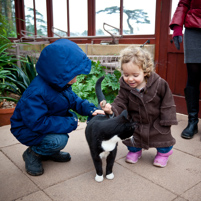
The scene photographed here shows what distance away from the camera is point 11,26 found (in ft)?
25.0

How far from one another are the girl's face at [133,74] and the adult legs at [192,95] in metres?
1.10

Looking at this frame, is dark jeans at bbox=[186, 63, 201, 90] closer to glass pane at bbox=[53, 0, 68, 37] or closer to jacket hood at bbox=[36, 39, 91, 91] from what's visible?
jacket hood at bbox=[36, 39, 91, 91]

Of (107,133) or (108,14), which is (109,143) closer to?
(107,133)

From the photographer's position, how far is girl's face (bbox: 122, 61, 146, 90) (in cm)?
193

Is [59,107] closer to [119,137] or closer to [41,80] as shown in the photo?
[41,80]

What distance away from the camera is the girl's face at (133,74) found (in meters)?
1.93

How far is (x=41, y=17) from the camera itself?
6613mm

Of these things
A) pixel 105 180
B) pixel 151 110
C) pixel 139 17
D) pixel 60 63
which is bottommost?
pixel 105 180

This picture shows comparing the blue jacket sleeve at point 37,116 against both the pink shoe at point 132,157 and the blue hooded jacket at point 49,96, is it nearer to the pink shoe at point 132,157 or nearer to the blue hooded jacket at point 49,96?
the blue hooded jacket at point 49,96

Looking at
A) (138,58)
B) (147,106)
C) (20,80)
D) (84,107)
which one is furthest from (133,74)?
(20,80)

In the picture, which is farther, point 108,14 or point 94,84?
point 108,14

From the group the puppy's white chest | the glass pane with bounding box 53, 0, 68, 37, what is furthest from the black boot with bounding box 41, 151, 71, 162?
the glass pane with bounding box 53, 0, 68, 37

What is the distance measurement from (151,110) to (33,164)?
3.73 feet

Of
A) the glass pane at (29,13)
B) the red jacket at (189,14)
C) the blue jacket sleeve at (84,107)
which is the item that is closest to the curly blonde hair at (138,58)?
the blue jacket sleeve at (84,107)
